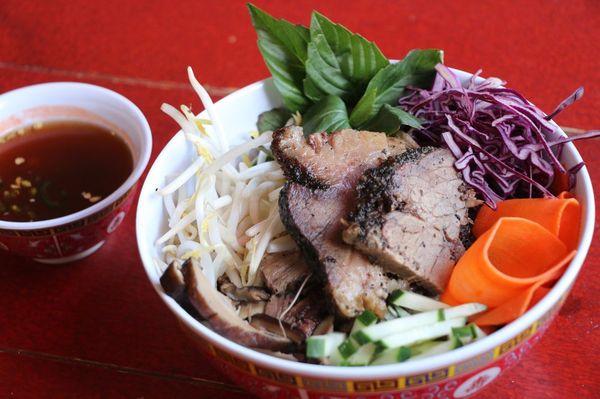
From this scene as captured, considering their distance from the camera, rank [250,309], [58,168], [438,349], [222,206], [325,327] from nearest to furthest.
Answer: [438,349] < [325,327] < [250,309] < [222,206] < [58,168]

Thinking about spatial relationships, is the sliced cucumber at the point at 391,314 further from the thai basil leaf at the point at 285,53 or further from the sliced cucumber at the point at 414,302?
the thai basil leaf at the point at 285,53

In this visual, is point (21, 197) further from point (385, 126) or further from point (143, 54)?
point (385, 126)

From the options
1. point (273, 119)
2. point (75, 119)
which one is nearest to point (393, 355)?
point (273, 119)

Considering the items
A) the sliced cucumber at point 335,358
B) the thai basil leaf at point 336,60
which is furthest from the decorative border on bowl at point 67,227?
the sliced cucumber at point 335,358

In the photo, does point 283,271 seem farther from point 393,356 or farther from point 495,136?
point 495,136

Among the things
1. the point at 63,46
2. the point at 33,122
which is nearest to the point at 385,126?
the point at 33,122

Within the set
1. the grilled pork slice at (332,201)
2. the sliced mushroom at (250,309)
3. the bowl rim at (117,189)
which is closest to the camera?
the grilled pork slice at (332,201)
